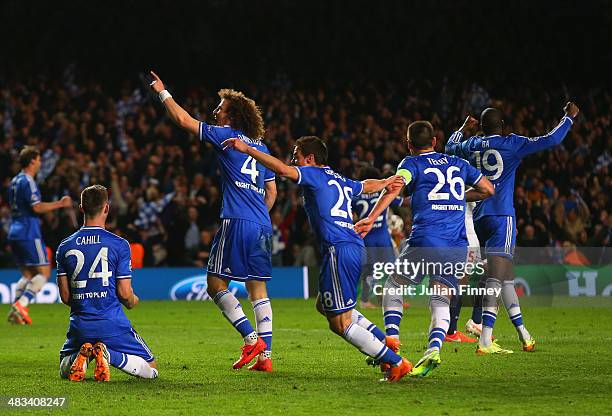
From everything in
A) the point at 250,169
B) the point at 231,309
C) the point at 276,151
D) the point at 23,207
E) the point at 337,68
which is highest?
the point at 337,68

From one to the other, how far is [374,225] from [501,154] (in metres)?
6.04

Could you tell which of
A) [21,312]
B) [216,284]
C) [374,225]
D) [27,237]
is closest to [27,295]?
[21,312]

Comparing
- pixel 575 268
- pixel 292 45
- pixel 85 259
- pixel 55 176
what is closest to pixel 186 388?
pixel 85 259

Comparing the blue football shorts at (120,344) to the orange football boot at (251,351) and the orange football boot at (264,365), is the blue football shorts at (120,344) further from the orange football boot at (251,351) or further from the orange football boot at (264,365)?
the orange football boot at (264,365)

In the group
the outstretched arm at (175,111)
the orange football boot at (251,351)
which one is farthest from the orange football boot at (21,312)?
the outstretched arm at (175,111)

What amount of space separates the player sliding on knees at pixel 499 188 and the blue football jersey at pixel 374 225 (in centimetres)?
545

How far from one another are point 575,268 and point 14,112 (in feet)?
46.3

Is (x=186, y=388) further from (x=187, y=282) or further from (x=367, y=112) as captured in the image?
(x=367, y=112)

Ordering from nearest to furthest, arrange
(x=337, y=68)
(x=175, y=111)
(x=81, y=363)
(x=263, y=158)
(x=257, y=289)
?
1. (x=263, y=158)
2. (x=81, y=363)
3. (x=175, y=111)
4. (x=257, y=289)
5. (x=337, y=68)

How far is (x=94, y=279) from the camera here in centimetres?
905

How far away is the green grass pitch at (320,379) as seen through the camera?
24.9ft

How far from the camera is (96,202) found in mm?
9070

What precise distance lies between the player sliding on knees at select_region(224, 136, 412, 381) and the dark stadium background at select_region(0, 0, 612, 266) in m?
12.0

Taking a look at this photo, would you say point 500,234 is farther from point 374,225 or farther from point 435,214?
point 374,225
